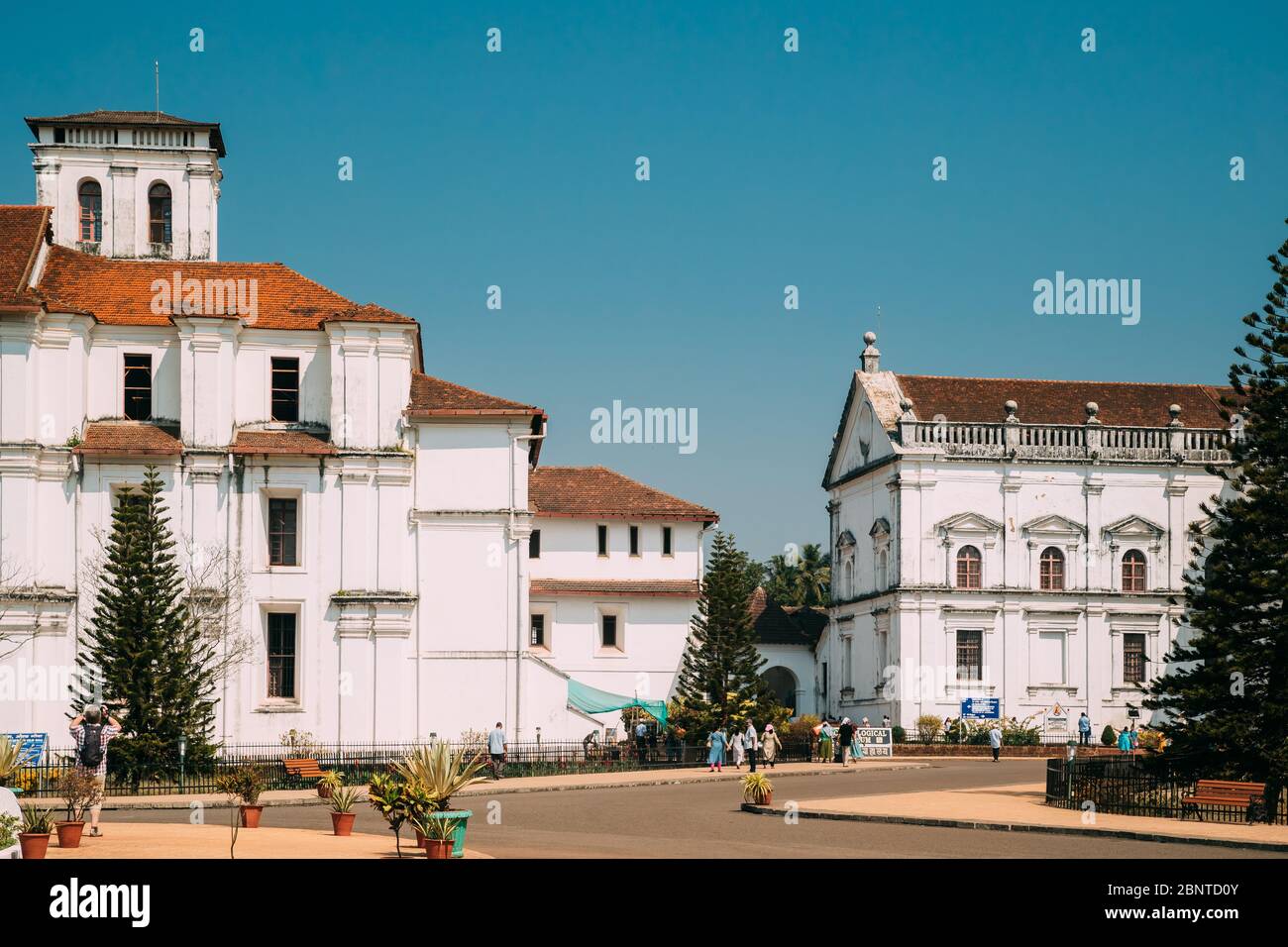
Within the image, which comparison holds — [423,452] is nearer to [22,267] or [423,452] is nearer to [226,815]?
[22,267]

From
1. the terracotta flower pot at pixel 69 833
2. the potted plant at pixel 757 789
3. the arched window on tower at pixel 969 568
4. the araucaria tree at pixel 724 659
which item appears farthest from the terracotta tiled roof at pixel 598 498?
the terracotta flower pot at pixel 69 833

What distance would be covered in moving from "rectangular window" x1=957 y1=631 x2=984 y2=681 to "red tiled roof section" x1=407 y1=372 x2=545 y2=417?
2268 centimetres

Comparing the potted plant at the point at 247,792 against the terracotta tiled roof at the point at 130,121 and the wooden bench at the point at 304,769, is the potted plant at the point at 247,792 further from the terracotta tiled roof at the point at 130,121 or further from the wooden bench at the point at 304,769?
the terracotta tiled roof at the point at 130,121

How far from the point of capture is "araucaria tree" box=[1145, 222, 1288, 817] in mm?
31938

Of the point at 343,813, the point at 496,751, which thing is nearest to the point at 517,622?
the point at 496,751

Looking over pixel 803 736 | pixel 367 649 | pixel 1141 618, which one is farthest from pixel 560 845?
pixel 1141 618

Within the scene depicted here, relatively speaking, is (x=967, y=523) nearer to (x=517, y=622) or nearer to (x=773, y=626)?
(x=773, y=626)

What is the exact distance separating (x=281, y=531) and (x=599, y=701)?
1352cm

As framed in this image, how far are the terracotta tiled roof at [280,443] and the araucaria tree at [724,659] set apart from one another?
1611 cm

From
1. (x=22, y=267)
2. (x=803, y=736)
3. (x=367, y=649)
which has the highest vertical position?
(x=22, y=267)

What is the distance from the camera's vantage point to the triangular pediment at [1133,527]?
64188mm
